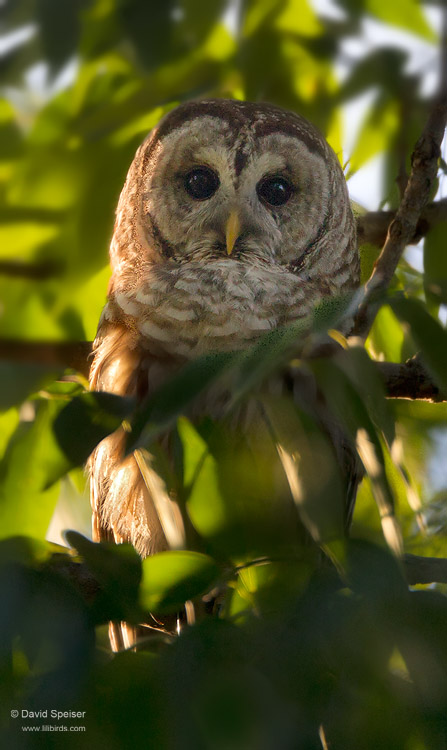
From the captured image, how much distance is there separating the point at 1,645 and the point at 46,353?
0.24 metres

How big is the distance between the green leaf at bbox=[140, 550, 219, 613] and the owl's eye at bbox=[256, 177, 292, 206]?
1.13m

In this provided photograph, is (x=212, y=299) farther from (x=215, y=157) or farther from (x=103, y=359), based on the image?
(x=215, y=157)

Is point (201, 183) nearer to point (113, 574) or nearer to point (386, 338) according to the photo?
point (386, 338)

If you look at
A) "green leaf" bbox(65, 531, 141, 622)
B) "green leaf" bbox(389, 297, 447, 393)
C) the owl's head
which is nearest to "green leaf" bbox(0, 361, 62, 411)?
"green leaf" bbox(65, 531, 141, 622)

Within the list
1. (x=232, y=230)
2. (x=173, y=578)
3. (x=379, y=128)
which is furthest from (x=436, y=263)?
(x=232, y=230)

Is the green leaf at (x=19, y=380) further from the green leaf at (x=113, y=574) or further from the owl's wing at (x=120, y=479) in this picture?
the owl's wing at (x=120, y=479)

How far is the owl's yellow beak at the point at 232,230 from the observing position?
160 centimetres

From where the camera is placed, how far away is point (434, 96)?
79 centimetres

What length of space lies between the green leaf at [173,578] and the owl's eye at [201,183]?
1.12 meters

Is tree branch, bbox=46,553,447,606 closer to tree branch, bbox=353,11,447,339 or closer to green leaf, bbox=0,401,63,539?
green leaf, bbox=0,401,63,539

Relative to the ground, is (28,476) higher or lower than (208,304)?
lower

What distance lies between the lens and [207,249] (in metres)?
1.69

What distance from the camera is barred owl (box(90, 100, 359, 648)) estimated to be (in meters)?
1.27

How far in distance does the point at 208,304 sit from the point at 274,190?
0.48m
